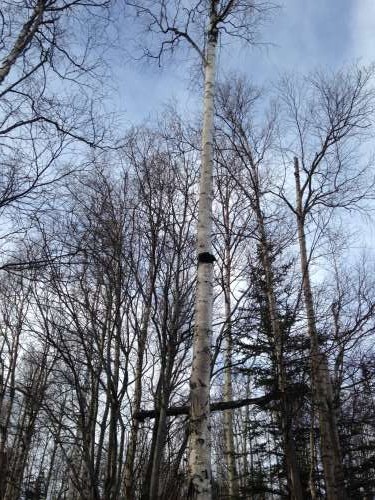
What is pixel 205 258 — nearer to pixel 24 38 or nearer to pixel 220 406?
pixel 220 406

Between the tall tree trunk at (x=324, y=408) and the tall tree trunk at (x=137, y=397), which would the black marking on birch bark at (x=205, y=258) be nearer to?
the tall tree trunk at (x=137, y=397)

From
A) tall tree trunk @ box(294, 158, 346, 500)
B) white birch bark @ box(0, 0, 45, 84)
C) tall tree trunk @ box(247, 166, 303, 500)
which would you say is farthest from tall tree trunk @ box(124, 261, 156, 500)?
white birch bark @ box(0, 0, 45, 84)

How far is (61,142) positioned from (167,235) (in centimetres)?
195

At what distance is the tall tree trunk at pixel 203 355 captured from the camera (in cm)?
296

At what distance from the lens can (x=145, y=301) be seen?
208 inches

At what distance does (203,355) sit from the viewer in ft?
11.2

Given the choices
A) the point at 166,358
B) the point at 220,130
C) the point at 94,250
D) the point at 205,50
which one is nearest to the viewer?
the point at 166,358

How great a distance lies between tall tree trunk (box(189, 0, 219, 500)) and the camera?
9.70 feet

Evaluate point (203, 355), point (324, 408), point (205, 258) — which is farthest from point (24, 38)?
point (324, 408)

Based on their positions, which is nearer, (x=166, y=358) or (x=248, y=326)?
(x=166, y=358)

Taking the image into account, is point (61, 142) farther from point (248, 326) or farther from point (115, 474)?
point (115, 474)

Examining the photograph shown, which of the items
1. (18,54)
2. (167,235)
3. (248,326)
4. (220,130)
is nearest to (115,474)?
(248,326)

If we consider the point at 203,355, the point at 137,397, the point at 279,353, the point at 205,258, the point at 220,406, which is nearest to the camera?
the point at 203,355

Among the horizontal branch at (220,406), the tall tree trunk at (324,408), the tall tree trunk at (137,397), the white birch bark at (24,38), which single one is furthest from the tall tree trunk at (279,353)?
the white birch bark at (24,38)
